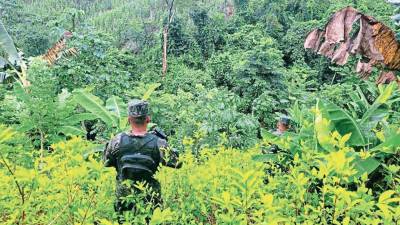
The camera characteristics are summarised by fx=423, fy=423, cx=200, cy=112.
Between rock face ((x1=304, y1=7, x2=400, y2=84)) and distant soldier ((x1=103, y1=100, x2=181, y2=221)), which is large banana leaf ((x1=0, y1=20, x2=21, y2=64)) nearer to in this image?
rock face ((x1=304, y1=7, x2=400, y2=84))

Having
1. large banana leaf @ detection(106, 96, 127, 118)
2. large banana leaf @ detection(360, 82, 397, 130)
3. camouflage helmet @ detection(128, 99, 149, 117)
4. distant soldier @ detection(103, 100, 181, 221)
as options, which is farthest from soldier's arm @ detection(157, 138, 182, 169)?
large banana leaf @ detection(106, 96, 127, 118)

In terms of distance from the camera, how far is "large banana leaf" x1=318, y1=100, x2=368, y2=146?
2.80 m

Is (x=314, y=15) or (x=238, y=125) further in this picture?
(x=314, y=15)

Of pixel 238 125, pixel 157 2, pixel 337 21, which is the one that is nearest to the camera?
pixel 337 21

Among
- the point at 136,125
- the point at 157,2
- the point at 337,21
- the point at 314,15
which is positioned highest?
the point at 337,21

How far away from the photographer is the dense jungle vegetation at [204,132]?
186 centimetres

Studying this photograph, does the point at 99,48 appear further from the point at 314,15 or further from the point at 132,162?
the point at 314,15

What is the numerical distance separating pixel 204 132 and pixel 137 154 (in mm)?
1313

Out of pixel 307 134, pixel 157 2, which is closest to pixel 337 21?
pixel 307 134

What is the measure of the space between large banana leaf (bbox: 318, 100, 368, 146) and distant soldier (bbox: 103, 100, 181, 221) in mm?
1057

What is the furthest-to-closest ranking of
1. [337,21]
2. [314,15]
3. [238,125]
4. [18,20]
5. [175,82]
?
[314,15], [18,20], [175,82], [238,125], [337,21]

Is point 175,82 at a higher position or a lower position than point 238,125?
lower

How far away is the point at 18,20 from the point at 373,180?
88.3 ft

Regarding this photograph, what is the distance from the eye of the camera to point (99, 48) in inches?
362
